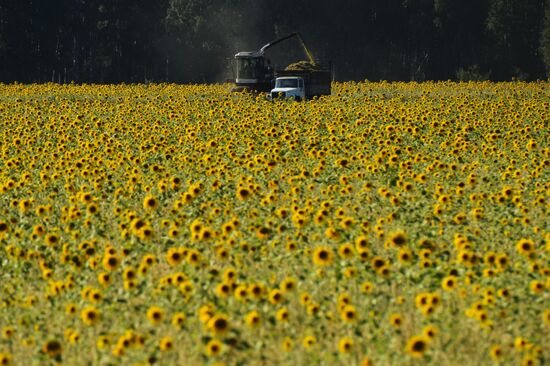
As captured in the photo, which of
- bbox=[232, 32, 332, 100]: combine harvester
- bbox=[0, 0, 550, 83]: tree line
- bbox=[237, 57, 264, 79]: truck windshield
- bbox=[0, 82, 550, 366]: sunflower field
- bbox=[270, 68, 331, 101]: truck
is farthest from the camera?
bbox=[0, 0, 550, 83]: tree line

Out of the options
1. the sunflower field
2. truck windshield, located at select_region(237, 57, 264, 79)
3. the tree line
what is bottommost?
the sunflower field

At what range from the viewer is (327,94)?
3991 centimetres

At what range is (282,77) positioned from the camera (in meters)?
36.6

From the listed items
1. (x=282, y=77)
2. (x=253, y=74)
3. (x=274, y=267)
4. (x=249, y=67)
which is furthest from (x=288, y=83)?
(x=274, y=267)

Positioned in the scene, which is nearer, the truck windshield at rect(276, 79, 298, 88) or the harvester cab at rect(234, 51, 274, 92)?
the truck windshield at rect(276, 79, 298, 88)

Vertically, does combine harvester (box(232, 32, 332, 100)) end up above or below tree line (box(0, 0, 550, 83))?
below

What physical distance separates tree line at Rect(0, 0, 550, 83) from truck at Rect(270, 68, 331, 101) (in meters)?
32.9

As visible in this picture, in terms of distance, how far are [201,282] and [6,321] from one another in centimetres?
176

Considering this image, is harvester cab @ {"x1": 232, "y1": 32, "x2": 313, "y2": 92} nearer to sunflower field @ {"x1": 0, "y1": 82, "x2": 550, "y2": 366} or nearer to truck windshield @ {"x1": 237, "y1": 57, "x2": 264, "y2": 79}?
truck windshield @ {"x1": 237, "y1": 57, "x2": 264, "y2": 79}

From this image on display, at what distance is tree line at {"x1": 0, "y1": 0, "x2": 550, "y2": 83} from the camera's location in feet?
229

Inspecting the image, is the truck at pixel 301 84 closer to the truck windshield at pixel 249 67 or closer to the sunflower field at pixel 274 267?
the truck windshield at pixel 249 67

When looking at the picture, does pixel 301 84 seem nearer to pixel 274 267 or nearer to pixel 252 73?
pixel 252 73

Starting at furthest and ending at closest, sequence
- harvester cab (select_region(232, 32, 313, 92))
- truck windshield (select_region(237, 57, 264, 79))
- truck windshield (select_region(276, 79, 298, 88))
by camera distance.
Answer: truck windshield (select_region(237, 57, 264, 79)) < harvester cab (select_region(232, 32, 313, 92)) < truck windshield (select_region(276, 79, 298, 88))

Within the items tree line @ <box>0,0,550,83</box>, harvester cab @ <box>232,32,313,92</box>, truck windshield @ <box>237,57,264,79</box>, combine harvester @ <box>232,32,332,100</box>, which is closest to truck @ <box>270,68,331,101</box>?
combine harvester @ <box>232,32,332,100</box>
